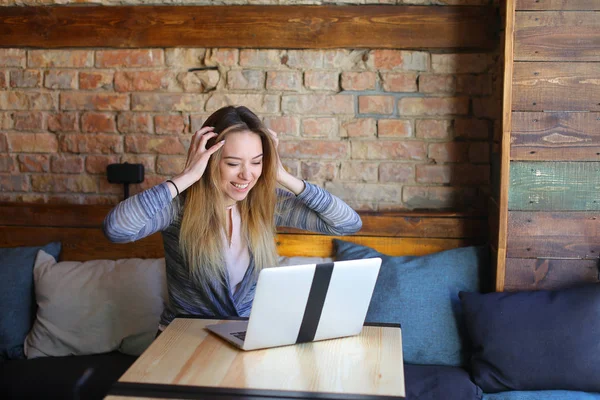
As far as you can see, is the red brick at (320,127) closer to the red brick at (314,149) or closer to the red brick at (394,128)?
the red brick at (314,149)

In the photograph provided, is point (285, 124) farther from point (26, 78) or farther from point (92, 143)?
point (26, 78)

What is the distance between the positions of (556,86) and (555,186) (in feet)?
1.23

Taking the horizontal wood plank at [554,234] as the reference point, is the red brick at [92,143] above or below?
above

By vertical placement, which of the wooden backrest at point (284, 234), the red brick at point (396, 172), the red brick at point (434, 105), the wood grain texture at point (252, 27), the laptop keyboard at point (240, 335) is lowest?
the laptop keyboard at point (240, 335)

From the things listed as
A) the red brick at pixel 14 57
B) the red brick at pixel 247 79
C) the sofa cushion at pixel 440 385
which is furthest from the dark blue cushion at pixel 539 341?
the red brick at pixel 14 57

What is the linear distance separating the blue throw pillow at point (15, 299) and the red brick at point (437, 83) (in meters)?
1.84

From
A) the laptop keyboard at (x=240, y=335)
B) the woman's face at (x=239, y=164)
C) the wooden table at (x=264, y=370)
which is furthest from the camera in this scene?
the woman's face at (x=239, y=164)

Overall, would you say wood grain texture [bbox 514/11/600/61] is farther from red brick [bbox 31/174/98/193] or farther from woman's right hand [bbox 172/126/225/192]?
red brick [bbox 31/174/98/193]

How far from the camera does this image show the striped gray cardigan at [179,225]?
218 cm

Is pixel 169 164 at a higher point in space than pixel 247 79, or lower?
lower

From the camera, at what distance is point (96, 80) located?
10.3ft

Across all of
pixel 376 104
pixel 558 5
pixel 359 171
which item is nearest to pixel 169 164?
pixel 359 171

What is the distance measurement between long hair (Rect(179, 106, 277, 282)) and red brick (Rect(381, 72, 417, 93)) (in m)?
0.86

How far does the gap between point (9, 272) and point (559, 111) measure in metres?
2.32
